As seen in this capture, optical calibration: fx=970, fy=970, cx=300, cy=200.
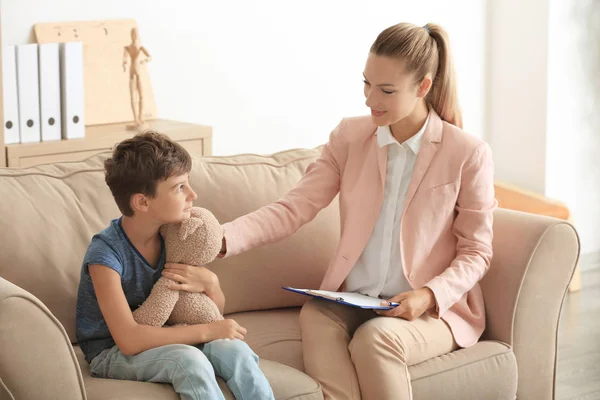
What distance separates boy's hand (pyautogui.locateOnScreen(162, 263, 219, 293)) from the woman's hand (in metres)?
0.40

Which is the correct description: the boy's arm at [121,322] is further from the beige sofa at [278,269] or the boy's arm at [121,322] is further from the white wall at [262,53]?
the white wall at [262,53]

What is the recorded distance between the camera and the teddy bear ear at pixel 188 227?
81.2 inches

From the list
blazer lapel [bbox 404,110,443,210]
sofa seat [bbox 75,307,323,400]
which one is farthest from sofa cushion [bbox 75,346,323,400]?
blazer lapel [bbox 404,110,443,210]

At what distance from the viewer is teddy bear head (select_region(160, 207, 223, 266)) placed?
208 centimetres

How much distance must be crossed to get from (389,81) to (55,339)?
3.22 ft

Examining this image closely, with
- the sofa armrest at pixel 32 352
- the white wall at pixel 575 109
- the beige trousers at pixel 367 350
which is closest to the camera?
the sofa armrest at pixel 32 352

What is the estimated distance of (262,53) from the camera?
4062 millimetres

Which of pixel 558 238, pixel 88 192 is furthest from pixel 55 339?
pixel 558 238

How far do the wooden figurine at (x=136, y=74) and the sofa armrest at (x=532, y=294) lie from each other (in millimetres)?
1624

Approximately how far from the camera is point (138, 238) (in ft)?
6.71

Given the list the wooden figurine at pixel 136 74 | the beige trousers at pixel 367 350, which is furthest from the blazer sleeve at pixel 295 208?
the wooden figurine at pixel 136 74

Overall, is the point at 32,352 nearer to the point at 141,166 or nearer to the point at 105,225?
the point at 141,166

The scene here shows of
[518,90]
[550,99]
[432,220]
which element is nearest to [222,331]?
[432,220]

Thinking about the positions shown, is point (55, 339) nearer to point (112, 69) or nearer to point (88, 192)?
point (88, 192)
